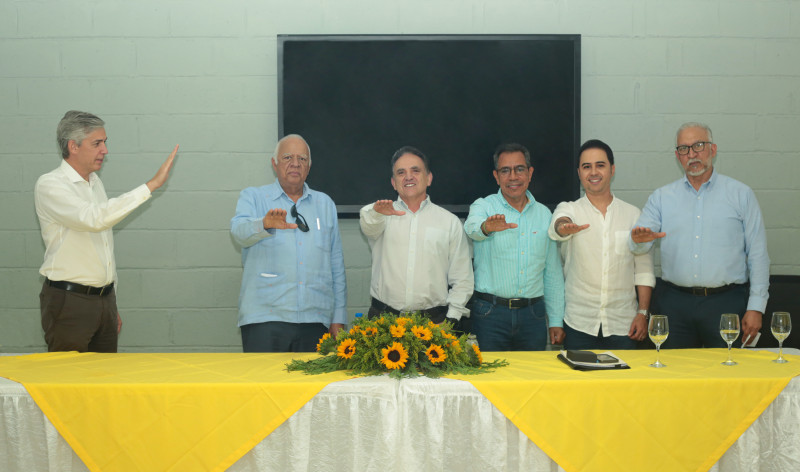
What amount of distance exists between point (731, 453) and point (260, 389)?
147 centimetres

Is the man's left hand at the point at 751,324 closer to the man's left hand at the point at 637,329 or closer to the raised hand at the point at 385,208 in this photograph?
the man's left hand at the point at 637,329

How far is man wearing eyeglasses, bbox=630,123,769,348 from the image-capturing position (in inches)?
115

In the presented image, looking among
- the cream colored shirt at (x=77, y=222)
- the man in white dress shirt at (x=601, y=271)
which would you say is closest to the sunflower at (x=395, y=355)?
the man in white dress shirt at (x=601, y=271)

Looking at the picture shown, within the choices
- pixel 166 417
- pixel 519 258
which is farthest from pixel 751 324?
pixel 166 417

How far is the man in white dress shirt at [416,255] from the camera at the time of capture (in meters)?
3.01

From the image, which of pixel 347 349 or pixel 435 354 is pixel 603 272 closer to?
pixel 435 354

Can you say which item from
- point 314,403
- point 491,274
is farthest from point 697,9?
point 314,403

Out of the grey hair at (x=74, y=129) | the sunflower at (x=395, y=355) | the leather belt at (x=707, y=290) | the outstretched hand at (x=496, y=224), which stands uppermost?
the grey hair at (x=74, y=129)

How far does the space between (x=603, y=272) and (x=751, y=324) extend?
669 millimetres

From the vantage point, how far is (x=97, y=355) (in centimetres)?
247

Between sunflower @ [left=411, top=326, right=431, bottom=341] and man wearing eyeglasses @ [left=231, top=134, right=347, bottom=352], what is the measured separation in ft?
3.49

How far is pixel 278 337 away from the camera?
9.97ft

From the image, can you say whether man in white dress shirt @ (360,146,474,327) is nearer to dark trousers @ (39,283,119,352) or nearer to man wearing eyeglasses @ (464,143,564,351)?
man wearing eyeglasses @ (464,143,564,351)

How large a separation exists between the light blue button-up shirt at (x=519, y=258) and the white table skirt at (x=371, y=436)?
111 centimetres
